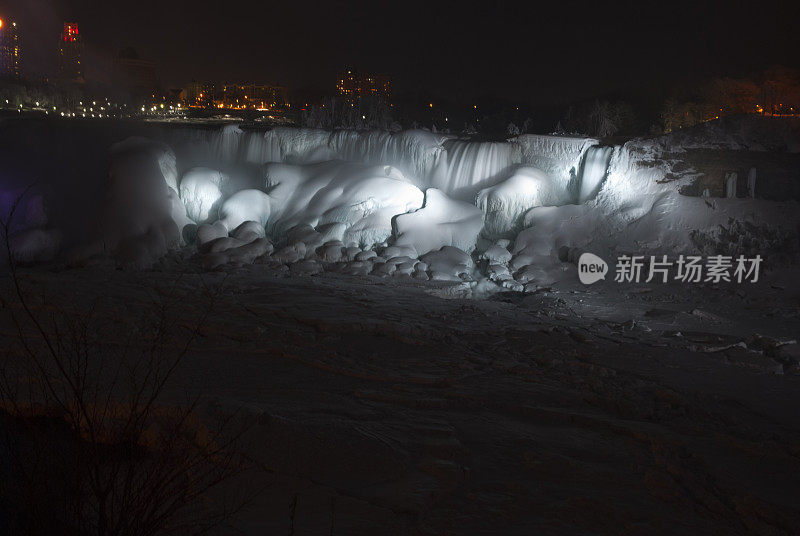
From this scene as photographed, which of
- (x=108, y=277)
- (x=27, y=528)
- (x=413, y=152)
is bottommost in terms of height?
(x=108, y=277)

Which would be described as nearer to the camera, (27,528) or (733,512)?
(27,528)

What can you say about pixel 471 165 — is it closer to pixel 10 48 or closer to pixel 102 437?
pixel 102 437

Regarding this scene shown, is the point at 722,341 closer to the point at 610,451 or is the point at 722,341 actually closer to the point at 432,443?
the point at 610,451

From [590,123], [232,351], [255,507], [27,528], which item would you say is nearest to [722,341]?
[232,351]

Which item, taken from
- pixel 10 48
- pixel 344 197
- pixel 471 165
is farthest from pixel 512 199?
pixel 10 48

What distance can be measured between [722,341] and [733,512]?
5325 millimetres

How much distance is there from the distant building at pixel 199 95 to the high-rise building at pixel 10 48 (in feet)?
55.1

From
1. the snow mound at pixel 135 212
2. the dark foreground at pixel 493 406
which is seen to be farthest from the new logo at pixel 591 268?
the snow mound at pixel 135 212

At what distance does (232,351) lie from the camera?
8.42 metres

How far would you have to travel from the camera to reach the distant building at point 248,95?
194 feet

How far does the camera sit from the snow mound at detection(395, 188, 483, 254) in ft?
52.4

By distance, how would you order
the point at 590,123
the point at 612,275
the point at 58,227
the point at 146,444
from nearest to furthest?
the point at 146,444, the point at 612,275, the point at 58,227, the point at 590,123

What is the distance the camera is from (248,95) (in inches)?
2499

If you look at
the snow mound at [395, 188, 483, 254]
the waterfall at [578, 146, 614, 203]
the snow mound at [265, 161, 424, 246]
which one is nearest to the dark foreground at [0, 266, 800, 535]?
the snow mound at [395, 188, 483, 254]
